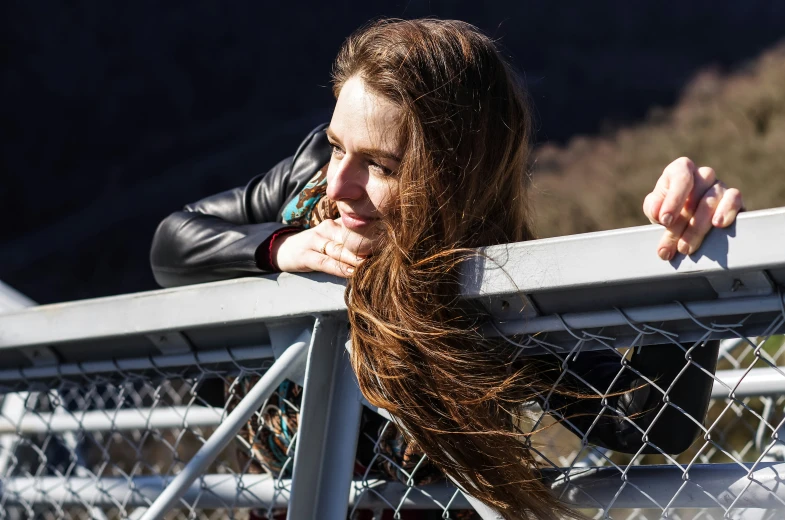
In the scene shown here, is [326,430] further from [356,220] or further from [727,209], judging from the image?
[727,209]

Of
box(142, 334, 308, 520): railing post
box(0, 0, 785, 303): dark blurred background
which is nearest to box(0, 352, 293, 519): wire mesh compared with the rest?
box(142, 334, 308, 520): railing post

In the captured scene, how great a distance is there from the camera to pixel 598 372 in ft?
4.82

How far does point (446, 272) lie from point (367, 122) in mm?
310

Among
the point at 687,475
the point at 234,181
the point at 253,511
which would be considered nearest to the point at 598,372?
the point at 687,475

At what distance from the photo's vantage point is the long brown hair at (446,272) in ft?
4.13

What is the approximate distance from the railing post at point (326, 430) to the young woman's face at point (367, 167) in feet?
0.56

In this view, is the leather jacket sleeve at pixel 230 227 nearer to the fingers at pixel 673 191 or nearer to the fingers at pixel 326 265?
the fingers at pixel 326 265

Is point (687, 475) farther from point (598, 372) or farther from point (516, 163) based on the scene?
point (516, 163)

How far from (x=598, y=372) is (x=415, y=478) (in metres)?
0.39

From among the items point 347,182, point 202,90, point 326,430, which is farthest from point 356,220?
point 202,90

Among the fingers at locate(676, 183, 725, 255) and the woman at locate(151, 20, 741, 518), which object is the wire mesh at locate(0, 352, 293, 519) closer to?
the woman at locate(151, 20, 741, 518)

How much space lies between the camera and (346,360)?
4.65ft

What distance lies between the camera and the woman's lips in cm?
140

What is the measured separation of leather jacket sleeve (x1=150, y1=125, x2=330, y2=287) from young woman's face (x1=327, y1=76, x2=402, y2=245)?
198mm
